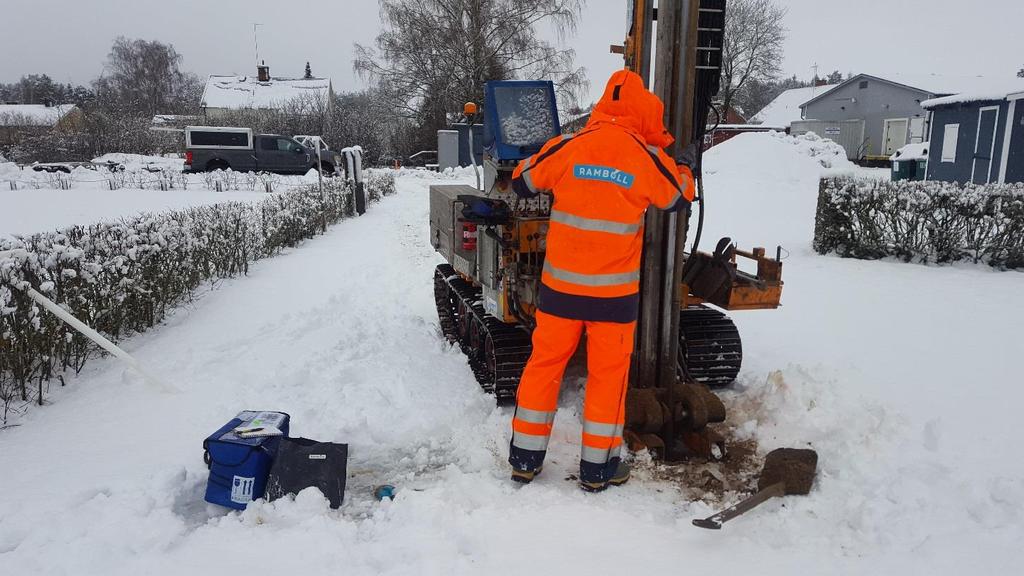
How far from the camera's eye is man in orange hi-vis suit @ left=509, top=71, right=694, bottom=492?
10.6 ft

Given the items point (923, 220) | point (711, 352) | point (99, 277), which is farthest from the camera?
point (923, 220)

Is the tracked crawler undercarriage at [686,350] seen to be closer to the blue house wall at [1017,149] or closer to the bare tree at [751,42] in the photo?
the blue house wall at [1017,149]

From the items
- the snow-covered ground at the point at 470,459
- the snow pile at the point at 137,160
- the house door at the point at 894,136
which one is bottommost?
the snow-covered ground at the point at 470,459

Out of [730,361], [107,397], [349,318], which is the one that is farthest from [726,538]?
[349,318]

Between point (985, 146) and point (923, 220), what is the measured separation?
10340 mm

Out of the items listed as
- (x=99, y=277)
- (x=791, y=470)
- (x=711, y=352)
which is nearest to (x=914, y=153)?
(x=711, y=352)

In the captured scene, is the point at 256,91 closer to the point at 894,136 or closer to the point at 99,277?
the point at 894,136

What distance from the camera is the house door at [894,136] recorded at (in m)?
36.0

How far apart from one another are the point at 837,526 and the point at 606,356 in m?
1.26

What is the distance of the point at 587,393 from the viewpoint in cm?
337

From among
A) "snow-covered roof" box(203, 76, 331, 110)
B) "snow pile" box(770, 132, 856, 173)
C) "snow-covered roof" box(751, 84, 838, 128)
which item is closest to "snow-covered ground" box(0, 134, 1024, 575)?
"snow pile" box(770, 132, 856, 173)

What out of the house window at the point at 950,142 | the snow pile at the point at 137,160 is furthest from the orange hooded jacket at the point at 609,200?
the snow pile at the point at 137,160

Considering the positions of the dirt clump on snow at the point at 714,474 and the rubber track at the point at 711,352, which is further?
the rubber track at the point at 711,352

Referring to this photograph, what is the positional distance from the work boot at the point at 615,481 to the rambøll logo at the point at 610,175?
57.0 inches
